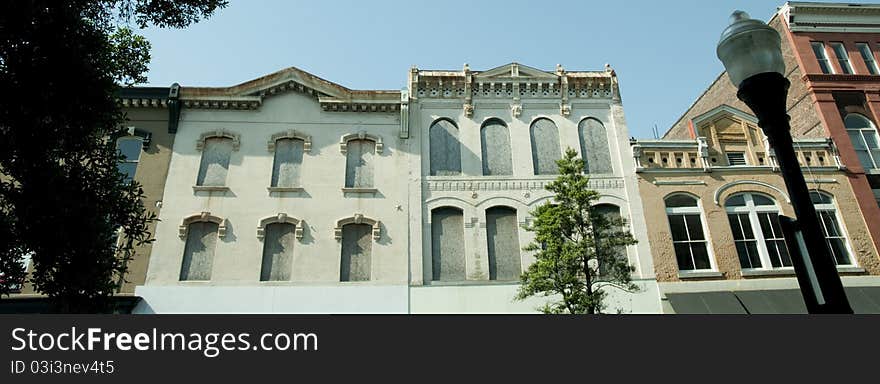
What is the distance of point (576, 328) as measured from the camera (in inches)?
133

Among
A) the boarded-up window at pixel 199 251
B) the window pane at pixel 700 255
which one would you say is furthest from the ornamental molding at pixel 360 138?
the window pane at pixel 700 255

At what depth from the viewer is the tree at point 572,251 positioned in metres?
13.7

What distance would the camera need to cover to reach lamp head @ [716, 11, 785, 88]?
201 inches

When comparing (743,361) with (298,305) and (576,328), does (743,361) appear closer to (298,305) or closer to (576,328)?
(576,328)

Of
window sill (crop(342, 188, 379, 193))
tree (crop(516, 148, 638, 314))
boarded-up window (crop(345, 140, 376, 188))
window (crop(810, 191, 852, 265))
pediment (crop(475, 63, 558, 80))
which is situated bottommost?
tree (crop(516, 148, 638, 314))

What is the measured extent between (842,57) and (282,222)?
23866 mm

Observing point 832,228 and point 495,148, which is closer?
point 832,228

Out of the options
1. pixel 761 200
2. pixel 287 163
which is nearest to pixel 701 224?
pixel 761 200

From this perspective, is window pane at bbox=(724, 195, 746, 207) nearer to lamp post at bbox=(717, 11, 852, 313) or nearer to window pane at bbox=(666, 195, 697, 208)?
window pane at bbox=(666, 195, 697, 208)

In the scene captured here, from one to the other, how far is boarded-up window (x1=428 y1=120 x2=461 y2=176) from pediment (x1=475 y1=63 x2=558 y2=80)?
8.35 ft

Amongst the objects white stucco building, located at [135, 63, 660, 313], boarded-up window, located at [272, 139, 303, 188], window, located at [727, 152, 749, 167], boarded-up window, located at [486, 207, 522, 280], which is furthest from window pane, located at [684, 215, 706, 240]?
boarded-up window, located at [272, 139, 303, 188]

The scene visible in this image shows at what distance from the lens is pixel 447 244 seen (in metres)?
17.8

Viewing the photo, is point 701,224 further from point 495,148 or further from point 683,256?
point 495,148

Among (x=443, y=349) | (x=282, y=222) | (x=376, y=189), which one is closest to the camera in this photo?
(x=443, y=349)
